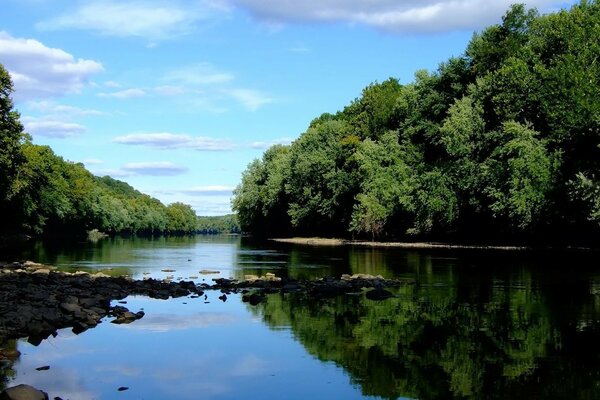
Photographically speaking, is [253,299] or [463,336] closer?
[463,336]

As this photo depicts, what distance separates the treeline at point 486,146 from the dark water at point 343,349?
26246 mm

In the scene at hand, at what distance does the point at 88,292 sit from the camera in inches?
1124

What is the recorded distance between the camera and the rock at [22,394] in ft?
40.9

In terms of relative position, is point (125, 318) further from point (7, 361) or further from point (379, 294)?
point (379, 294)

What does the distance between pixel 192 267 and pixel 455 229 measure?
117 ft

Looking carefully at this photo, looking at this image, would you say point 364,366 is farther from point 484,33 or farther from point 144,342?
point 484,33

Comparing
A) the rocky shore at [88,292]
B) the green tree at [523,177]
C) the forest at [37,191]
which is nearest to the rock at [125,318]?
the rocky shore at [88,292]

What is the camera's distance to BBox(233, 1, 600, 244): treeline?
5497 centimetres

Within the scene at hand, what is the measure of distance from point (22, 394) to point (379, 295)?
18.9 metres

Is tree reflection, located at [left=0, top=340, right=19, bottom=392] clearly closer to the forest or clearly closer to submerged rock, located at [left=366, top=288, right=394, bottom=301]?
submerged rock, located at [left=366, top=288, right=394, bottom=301]

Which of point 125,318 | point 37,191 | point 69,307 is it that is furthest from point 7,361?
point 37,191

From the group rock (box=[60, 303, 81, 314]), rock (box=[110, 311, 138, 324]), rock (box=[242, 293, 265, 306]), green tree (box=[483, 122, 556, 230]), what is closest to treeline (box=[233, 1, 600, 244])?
green tree (box=[483, 122, 556, 230])

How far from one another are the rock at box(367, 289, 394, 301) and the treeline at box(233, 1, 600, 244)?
27034mm

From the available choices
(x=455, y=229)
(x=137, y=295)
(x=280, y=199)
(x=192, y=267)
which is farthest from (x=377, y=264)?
(x=280, y=199)
